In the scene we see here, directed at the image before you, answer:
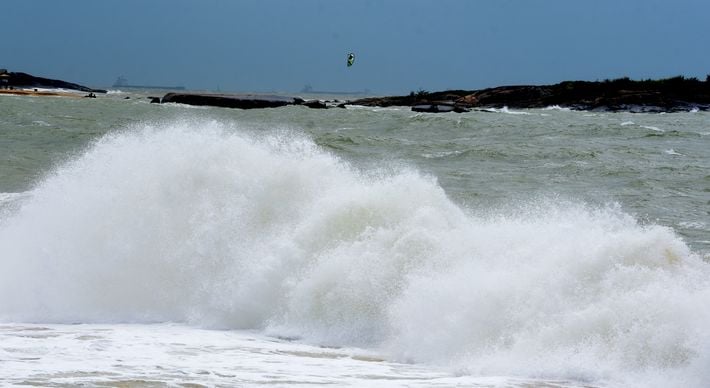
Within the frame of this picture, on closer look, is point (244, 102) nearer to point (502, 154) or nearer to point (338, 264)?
point (502, 154)

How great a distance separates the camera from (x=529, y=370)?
6562mm

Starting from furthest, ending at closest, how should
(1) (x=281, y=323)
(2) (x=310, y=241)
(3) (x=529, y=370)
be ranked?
(2) (x=310, y=241) → (1) (x=281, y=323) → (3) (x=529, y=370)

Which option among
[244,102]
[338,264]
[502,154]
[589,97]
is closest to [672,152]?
[502,154]

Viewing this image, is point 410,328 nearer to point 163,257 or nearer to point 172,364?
point 172,364

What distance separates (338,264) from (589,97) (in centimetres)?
4951

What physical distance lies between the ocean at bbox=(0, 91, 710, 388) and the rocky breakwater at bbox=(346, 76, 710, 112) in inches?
1454

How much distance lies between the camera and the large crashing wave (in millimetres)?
6902

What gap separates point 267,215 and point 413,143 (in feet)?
51.9

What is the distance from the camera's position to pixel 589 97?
55688 millimetres

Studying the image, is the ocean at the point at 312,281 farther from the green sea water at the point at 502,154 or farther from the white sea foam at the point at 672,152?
the white sea foam at the point at 672,152

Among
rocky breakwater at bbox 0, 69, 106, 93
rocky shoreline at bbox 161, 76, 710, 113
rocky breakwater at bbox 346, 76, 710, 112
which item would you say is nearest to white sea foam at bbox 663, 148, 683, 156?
rocky shoreline at bbox 161, 76, 710, 113

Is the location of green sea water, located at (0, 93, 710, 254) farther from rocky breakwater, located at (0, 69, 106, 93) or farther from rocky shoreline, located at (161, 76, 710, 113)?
rocky breakwater, located at (0, 69, 106, 93)

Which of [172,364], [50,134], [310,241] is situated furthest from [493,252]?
[50,134]

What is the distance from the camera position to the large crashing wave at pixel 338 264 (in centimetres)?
690
